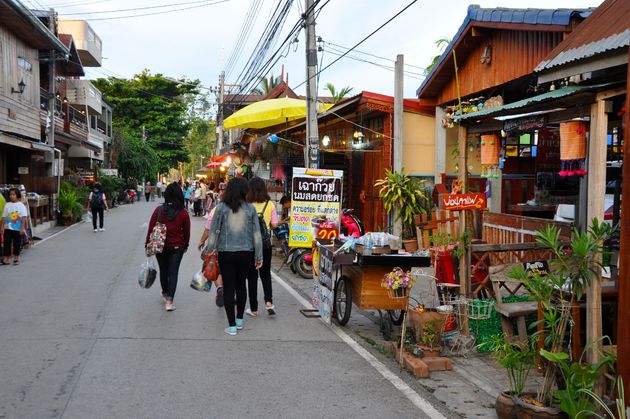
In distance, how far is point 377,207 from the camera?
15.8 meters

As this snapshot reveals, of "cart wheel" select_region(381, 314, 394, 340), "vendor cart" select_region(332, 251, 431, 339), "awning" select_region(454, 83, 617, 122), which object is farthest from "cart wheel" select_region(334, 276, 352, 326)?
"awning" select_region(454, 83, 617, 122)

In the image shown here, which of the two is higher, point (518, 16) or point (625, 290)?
point (518, 16)

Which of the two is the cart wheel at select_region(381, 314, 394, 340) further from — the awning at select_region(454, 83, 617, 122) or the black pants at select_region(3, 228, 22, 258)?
the black pants at select_region(3, 228, 22, 258)

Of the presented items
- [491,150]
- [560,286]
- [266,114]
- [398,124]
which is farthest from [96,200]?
[560,286]

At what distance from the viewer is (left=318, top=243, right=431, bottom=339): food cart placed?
6.75 m

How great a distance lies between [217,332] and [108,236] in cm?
1276

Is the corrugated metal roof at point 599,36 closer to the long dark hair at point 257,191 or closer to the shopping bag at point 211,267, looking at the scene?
the long dark hair at point 257,191

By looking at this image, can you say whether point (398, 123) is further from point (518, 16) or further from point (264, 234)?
point (264, 234)

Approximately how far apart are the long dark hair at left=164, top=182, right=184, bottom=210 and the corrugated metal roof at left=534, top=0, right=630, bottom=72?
199 inches

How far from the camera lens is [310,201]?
1195cm

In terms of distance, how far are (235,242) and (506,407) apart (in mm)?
3750

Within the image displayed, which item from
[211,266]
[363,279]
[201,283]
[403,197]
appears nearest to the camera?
[363,279]

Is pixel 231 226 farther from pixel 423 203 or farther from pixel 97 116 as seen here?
pixel 97 116

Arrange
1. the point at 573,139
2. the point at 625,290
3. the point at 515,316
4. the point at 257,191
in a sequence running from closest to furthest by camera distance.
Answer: the point at 625,290, the point at 515,316, the point at 573,139, the point at 257,191
